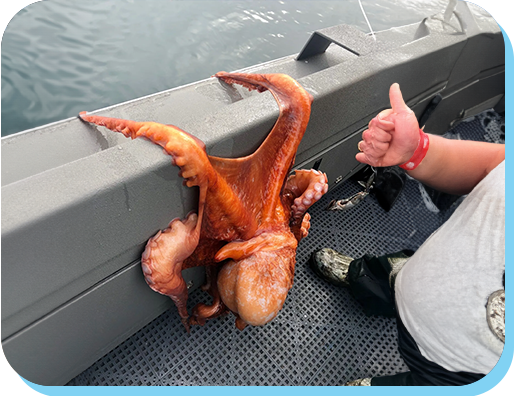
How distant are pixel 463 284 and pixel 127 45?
56.6 inches

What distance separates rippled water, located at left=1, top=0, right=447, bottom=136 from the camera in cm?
98

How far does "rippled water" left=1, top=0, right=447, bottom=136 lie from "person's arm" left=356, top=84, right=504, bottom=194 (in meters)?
0.84

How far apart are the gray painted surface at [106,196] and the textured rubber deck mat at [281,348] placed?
159 millimetres

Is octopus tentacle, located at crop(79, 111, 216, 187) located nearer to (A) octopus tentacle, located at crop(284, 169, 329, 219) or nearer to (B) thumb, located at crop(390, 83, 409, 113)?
(A) octopus tentacle, located at crop(284, 169, 329, 219)

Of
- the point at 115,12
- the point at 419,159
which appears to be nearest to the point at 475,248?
the point at 419,159

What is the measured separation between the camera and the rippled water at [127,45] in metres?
0.98

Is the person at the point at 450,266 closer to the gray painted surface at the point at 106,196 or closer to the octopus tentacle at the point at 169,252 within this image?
the gray painted surface at the point at 106,196

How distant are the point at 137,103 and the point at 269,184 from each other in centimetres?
63

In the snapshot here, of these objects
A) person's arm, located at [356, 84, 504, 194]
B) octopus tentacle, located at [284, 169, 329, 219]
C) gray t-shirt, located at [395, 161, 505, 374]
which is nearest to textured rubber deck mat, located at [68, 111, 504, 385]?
gray t-shirt, located at [395, 161, 505, 374]

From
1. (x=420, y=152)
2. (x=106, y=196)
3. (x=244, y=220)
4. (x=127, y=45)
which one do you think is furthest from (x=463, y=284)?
(x=127, y=45)

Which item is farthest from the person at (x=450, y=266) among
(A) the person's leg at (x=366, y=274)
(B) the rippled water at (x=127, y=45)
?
(B) the rippled water at (x=127, y=45)

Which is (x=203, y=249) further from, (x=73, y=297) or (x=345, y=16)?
(x=345, y=16)

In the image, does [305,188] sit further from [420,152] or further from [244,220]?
[420,152]

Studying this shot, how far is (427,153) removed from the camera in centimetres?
132
